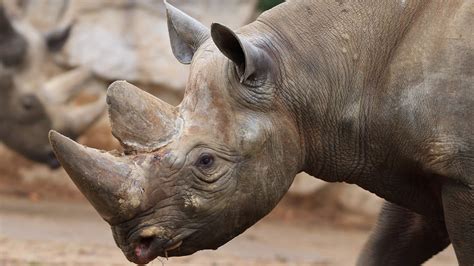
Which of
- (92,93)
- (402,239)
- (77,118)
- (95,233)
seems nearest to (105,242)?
(95,233)

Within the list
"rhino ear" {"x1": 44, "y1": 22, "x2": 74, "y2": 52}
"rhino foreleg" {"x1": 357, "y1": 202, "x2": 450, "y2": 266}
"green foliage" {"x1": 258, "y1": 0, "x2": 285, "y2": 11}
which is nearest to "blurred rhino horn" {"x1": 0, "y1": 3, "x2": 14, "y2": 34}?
"rhino ear" {"x1": 44, "y1": 22, "x2": 74, "y2": 52}

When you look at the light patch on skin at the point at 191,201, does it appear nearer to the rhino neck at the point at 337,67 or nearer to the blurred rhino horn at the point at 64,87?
the rhino neck at the point at 337,67

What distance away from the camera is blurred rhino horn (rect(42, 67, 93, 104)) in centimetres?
1163

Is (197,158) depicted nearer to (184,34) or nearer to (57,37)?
(184,34)

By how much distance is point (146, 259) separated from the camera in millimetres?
4645

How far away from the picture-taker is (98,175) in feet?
14.7

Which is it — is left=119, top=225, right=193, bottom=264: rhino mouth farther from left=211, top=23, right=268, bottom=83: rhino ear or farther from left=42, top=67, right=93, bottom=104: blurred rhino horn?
left=42, top=67, right=93, bottom=104: blurred rhino horn

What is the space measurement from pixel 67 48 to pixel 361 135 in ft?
25.1

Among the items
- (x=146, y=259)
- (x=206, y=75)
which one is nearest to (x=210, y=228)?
(x=146, y=259)

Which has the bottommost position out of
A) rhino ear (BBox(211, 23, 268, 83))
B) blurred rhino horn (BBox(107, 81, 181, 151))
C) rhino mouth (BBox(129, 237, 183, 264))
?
rhino mouth (BBox(129, 237, 183, 264))

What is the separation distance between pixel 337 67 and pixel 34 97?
7.04 meters

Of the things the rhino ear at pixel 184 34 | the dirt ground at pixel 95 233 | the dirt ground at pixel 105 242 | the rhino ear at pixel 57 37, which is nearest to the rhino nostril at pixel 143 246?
the rhino ear at pixel 184 34

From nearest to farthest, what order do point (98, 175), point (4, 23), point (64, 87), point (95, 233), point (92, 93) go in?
point (98, 175) → point (95, 233) → point (64, 87) → point (4, 23) → point (92, 93)

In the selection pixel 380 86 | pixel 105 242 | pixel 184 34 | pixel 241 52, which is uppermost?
pixel 184 34
